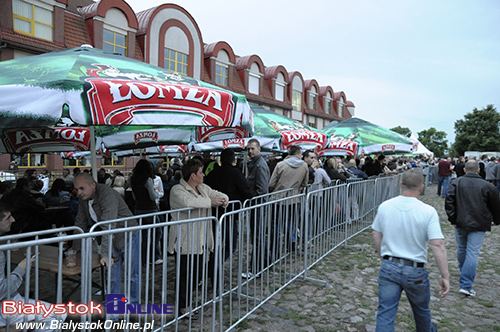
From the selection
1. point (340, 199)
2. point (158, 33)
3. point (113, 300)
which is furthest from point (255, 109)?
point (158, 33)

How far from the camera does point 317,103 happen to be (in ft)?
136

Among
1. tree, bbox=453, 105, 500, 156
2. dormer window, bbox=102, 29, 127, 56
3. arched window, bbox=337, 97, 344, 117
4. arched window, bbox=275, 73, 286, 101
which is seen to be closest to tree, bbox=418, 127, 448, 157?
tree, bbox=453, 105, 500, 156

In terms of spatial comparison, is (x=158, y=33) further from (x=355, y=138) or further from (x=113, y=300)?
(x=113, y=300)

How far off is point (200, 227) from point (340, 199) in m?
3.85

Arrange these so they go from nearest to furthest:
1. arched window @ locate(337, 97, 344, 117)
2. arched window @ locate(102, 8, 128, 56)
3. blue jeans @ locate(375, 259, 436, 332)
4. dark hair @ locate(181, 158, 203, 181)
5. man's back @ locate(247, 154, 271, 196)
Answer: blue jeans @ locate(375, 259, 436, 332) < dark hair @ locate(181, 158, 203, 181) < man's back @ locate(247, 154, 271, 196) < arched window @ locate(102, 8, 128, 56) < arched window @ locate(337, 97, 344, 117)

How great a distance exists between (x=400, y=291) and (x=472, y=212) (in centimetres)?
268

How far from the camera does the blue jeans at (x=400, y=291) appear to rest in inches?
116

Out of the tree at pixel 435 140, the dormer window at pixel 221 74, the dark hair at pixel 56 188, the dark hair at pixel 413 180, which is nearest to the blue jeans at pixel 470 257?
the dark hair at pixel 413 180

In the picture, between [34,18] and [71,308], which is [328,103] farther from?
[71,308]

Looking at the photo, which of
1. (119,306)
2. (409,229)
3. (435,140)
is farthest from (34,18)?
(435,140)

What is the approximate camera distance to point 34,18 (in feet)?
55.4

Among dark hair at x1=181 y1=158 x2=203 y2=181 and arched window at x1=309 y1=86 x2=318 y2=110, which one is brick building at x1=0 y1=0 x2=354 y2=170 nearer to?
arched window at x1=309 y1=86 x2=318 y2=110

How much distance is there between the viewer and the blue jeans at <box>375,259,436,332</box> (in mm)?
2949

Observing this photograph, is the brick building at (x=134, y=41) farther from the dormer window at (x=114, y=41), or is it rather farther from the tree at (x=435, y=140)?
the tree at (x=435, y=140)
